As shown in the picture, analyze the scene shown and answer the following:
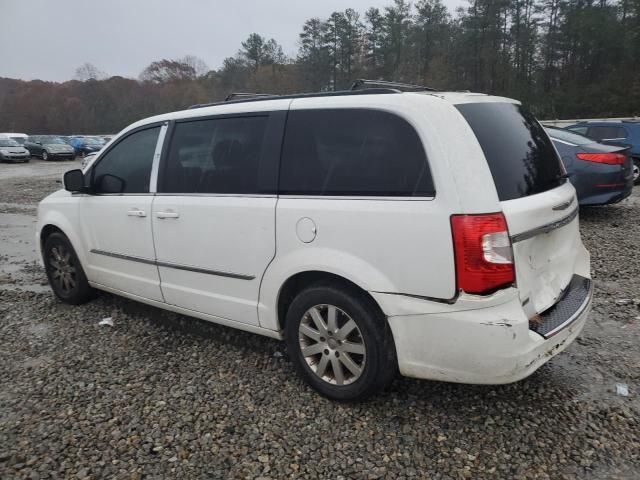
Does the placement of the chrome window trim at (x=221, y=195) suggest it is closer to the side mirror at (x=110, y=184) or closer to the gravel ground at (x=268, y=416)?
the side mirror at (x=110, y=184)

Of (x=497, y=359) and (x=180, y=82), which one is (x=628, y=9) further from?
(x=180, y=82)

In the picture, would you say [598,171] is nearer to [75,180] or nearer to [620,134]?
[620,134]

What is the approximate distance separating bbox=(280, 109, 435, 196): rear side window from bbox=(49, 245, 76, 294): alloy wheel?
2.80 m

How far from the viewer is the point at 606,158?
24.3 ft

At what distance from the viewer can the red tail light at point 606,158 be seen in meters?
7.41

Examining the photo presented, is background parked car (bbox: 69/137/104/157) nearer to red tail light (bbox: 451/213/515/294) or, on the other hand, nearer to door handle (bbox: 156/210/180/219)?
door handle (bbox: 156/210/180/219)

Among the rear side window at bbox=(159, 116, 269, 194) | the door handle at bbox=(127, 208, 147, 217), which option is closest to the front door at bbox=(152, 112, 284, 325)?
the rear side window at bbox=(159, 116, 269, 194)

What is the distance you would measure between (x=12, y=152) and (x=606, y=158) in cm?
3238

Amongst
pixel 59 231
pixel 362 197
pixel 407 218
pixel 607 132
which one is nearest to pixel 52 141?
pixel 59 231

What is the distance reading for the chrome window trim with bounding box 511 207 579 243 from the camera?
2376 mm

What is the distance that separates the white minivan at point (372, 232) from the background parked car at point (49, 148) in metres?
32.1

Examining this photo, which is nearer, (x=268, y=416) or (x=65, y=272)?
(x=268, y=416)

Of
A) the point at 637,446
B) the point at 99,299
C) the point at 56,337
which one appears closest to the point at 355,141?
the point at 637,446

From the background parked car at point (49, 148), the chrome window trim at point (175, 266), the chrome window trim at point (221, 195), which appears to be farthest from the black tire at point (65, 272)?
the background parked car at point (49, 148)
